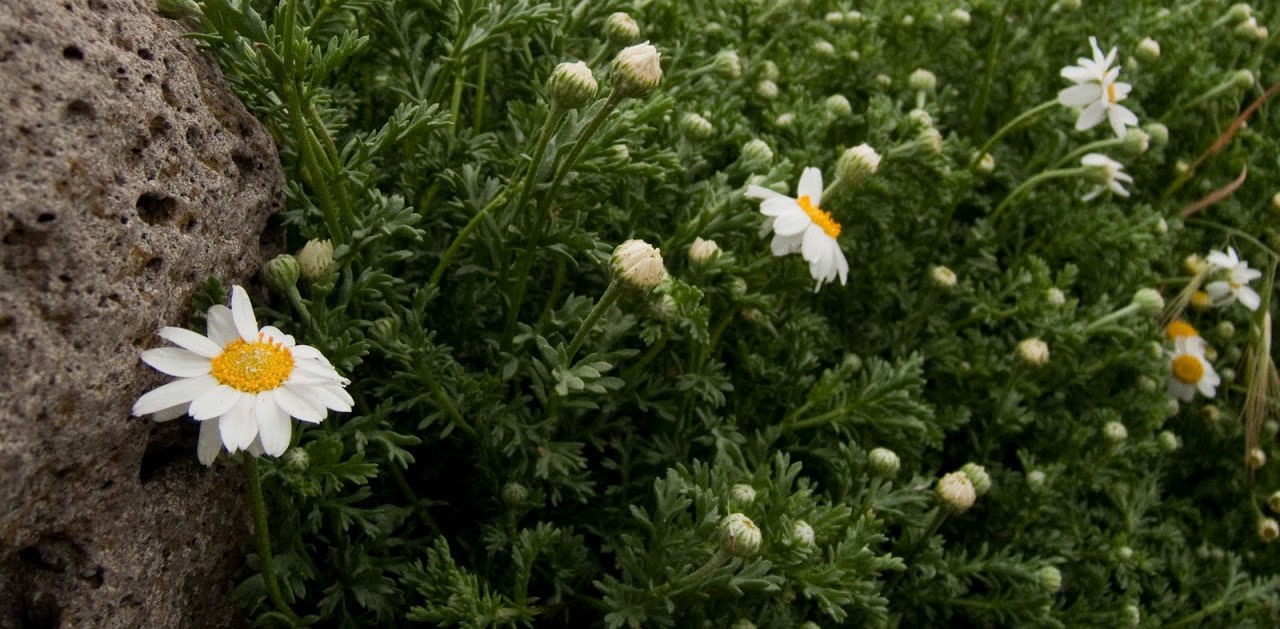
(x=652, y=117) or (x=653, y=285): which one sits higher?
(x=652, y=117)

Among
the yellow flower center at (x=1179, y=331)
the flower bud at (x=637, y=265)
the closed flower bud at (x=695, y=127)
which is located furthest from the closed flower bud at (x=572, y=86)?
the yellow flower center at (x=1179, y=331)

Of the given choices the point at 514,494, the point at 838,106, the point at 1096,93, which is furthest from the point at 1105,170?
the point at 514,494

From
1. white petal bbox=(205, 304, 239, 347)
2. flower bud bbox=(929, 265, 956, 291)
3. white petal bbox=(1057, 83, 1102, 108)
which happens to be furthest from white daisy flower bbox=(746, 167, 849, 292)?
white petal bbox=(205, 304, 239, 347)

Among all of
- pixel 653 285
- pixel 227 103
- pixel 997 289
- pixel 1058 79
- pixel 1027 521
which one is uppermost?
pixel 227 103

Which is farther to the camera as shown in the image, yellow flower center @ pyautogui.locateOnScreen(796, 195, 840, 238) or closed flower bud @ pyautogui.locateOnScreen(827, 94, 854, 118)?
closed flower bud @ pyautogui.locateOnScreen(827, 94, 854, 118)

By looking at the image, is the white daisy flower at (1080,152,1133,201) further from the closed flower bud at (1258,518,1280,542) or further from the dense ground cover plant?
the closed flower bud at (1258,518,1280,542)

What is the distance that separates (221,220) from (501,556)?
32.6 inches

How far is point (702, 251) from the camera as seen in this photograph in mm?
2027

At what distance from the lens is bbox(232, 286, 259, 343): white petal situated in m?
1.43

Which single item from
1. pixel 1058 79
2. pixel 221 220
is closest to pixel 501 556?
pixel 221 220

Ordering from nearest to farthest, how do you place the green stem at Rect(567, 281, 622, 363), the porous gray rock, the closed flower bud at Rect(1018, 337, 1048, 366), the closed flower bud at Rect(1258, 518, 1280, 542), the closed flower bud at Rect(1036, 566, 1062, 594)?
the porous gray rock, the green stem at Rect(567, 281, 622, 363), the closed flower bud at Rect(1036, 566, 1062, 594), the closed flower bud at Rect(1018, 337, 1048, 366), the closed flower bud at Rect(1258, 518, 1280, 542)

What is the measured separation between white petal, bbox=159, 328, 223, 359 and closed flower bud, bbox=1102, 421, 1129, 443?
2073 millimetres

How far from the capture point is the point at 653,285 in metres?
1.69

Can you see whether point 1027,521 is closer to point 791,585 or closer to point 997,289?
point 997,289
